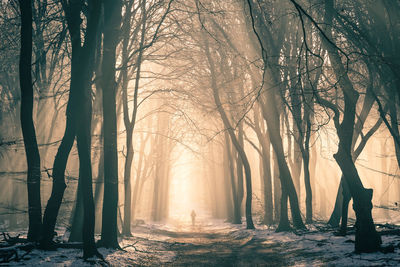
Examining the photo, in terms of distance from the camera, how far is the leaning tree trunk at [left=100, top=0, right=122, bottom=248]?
10375 millimetres

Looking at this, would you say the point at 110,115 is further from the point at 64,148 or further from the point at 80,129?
the point at 80,129

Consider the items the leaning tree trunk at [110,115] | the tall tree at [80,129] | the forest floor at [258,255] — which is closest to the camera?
the forest floor at [258,255]

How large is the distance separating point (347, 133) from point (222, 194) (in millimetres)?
28480

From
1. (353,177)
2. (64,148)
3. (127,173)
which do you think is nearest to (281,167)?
(353,177)

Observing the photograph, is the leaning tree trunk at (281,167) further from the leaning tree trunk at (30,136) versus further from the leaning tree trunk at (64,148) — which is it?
the leaning tree trunk at (30,136)

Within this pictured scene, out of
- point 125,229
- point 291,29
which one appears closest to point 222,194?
point 125,229

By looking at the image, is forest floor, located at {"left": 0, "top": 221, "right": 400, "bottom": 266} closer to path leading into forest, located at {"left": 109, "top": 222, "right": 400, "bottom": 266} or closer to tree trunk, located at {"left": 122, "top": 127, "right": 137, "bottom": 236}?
path leading into forest, located at {"left": 109, "top": 222, "right": 400, "bottom": 266}

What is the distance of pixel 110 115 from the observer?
10562 mm

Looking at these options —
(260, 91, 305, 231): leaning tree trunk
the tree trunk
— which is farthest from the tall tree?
(260, 91, 305, 231): leaning tree trunk

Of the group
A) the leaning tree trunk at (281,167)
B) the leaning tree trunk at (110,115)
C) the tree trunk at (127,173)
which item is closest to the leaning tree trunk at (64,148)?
the leaning tree trunk at (110,115)

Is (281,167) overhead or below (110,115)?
below

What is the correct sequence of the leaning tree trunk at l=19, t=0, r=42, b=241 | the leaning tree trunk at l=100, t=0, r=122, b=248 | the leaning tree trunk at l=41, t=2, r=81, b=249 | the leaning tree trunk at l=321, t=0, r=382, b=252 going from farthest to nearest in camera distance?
the leaning tree trunk at l=100, t=0, r=122, b=248 < the leaning tree trunk at l=19, t=0, r=42, b=241 < the leaning tree trunk at l=41, t=2, r=81, b=249 < the leaning tree trunk at l=321, t=0, r=382, b=252

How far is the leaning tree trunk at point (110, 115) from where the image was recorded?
1038cm

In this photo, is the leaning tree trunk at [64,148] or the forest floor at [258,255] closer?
the forest floor at [258,255]
